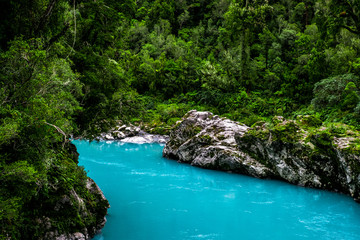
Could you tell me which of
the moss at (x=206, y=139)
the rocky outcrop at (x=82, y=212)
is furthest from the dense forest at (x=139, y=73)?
the moss at (x=206, y=139)

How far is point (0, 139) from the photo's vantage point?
4723mm

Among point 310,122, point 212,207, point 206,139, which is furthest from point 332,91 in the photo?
point 212,207

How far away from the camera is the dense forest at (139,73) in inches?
225

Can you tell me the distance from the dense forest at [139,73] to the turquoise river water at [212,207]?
3.00 m

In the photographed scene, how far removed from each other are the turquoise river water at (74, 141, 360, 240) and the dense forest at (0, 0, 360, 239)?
3.00 metres

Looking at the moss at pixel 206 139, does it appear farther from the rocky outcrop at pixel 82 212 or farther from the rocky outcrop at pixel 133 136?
the rocky outcrop at pixel 82 212

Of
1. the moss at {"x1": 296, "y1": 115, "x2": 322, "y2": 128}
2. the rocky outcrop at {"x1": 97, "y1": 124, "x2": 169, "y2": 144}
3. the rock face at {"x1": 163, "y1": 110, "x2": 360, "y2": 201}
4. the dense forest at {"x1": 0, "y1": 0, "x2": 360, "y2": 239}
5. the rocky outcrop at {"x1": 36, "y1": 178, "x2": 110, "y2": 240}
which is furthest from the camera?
the rocky outcrop at {"x1": 97, "y1": 124, "x2": 169, "y2": 144}

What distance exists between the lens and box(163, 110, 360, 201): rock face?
45.4 feet

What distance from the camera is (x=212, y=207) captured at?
12.4 meters

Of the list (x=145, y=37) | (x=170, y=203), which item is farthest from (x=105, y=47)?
(x=145, y=37)

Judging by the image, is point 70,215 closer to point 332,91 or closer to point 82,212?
point 82,212

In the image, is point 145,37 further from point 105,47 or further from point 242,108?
point 105,47

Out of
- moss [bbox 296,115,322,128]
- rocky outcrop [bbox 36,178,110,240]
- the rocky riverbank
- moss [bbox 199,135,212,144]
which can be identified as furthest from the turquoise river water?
moss [bbox 296,115,322,128]

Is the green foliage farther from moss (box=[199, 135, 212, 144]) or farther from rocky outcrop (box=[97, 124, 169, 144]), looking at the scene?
rocky outcrop (box=[97, 124, 169, 144])
